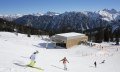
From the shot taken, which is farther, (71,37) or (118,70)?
(71,37)

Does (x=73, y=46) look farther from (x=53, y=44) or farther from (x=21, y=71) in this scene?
(x=21, y=71)

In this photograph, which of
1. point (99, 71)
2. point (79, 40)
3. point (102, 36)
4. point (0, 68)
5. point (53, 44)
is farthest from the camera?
point (102, 36)

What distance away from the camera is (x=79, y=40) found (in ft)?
293

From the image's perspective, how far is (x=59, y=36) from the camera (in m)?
87.3

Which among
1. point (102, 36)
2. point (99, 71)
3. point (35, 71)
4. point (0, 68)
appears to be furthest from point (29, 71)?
point (102, 36)

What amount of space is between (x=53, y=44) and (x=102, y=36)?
78692mm

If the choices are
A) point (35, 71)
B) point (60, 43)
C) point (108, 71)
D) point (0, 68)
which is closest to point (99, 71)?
point (108, 71)

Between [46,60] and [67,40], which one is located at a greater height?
[67,40]

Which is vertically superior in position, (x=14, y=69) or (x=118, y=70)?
(x=14, y=69)

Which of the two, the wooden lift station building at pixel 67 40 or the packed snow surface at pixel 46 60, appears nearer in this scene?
the packed snow surface at pixel 46 60

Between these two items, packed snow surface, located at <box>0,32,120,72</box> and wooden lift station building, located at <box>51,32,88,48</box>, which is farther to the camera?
wooden lift station building, located at <box>51,32,88,48</box>

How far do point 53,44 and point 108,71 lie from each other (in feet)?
156

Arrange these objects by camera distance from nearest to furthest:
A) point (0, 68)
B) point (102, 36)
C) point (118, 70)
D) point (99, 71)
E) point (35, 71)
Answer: point (0, 68) < point (35, 71) < point (99, 71) < point (118, 70) < point (102, 36)

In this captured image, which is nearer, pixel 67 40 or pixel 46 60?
pixel 46 60
